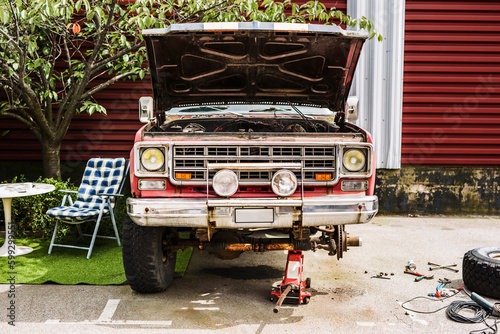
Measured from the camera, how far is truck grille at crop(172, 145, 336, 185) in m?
3.28

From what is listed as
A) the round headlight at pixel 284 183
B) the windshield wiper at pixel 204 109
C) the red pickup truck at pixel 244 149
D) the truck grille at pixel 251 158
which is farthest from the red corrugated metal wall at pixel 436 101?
the round headlight at pixel 284 183

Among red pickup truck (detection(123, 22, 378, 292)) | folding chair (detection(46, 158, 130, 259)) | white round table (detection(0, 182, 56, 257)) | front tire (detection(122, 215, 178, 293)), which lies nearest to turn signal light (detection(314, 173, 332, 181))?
red pickup truck (detection(123, 22, 378, 292))

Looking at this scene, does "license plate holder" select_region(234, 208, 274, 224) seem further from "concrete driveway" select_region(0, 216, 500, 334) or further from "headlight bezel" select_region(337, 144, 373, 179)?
"concrete driveway" select_region(0, 216, 500, 334)

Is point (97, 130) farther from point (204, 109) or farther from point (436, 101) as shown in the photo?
point (436, 101)

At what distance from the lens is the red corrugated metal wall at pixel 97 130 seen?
22.8 feet

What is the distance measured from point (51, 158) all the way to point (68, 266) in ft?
6.33

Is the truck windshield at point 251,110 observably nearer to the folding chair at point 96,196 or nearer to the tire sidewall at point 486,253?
the folding chair at point 96,196

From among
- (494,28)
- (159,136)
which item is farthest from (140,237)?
(494,28)

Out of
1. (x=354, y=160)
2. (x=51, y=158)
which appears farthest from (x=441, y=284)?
(x=51, y=158)

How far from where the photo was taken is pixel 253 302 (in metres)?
3.64

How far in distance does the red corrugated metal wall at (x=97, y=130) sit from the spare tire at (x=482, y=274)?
4525 mm

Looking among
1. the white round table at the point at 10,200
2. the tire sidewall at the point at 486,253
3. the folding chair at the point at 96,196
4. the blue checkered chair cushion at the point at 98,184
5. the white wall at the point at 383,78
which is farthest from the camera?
the white wall at the point at 383,78

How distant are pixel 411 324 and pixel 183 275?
2.11 m

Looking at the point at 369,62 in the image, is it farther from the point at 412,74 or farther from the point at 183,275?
the point at 183,275
